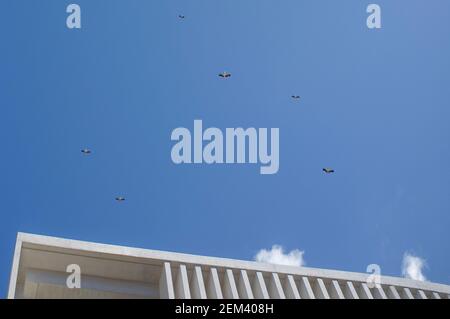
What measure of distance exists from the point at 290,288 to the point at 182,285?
3.34 meters

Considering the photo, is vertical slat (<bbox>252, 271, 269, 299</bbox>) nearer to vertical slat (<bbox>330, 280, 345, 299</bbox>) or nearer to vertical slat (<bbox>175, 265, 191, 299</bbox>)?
vertical slat (<bbox>175, 265, 191, 299</bbox>)

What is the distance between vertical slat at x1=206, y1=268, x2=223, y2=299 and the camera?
20.2 meters

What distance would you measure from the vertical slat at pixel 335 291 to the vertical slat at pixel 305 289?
73cm

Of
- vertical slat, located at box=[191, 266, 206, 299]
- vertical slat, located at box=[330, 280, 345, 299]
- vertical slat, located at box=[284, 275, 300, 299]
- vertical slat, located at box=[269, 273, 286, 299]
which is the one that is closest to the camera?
vertical slat, located at box=[191, 266, 206, 299]

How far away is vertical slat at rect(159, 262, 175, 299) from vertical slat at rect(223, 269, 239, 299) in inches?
68.4

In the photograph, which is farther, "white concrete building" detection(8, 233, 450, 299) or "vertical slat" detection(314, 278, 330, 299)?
"vertical slat" detection(314, 278, 330, 299)

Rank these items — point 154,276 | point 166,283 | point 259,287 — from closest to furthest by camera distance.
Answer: point 166,283
point 259,287
point 154,276

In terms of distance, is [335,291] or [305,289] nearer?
[305,289]

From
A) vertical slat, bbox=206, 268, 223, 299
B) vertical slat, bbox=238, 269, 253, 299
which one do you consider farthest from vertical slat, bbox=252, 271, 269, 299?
vertical slat, bbox=206, 268, 223, 299

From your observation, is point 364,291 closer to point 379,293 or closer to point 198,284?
point 379,293

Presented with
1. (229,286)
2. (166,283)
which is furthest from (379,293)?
(166,283)

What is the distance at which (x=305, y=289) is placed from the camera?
2119cm

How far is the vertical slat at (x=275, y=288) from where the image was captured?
20.5 meters
